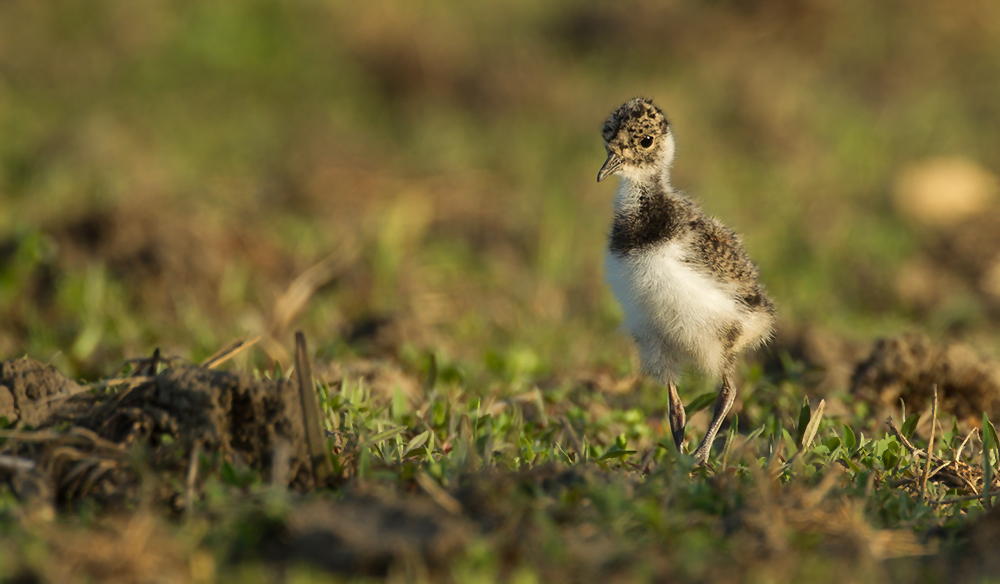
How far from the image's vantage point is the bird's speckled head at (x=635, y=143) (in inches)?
148

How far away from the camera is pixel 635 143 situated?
3.76m

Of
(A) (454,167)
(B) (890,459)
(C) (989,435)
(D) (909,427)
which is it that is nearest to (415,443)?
(B) (890,459)

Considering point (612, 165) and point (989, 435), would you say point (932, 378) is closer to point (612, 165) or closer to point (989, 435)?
point (989, 435)

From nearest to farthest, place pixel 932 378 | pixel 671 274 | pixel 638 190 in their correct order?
1. pixel 671 274
2. pixel 638 190
3. pixel 932 378

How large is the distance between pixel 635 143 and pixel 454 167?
5019 millimetres

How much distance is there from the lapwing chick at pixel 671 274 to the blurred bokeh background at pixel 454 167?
131 centimetres

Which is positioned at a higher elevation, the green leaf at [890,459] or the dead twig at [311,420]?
the dead twig at [311,420]

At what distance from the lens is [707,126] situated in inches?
372

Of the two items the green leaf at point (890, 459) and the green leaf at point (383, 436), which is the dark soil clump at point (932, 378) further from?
the green leaf at point (383, 436)

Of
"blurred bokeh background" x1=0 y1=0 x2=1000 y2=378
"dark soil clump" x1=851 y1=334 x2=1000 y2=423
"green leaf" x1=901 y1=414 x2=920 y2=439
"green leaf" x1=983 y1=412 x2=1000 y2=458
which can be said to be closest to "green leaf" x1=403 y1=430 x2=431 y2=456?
"blurred bokeh background" x1=0 y1=0 x2=1000 y2=378

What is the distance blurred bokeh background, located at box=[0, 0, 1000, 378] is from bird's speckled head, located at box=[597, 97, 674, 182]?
4.93 ft

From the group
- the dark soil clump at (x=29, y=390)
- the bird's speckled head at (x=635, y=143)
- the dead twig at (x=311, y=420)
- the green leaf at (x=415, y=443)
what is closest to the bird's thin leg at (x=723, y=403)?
the bird's speckled head at (x=635, y=143)

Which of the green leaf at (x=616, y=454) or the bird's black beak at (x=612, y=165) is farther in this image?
the bird's black beak at (x=612, y=165)

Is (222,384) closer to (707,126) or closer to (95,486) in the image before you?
(95,486)
